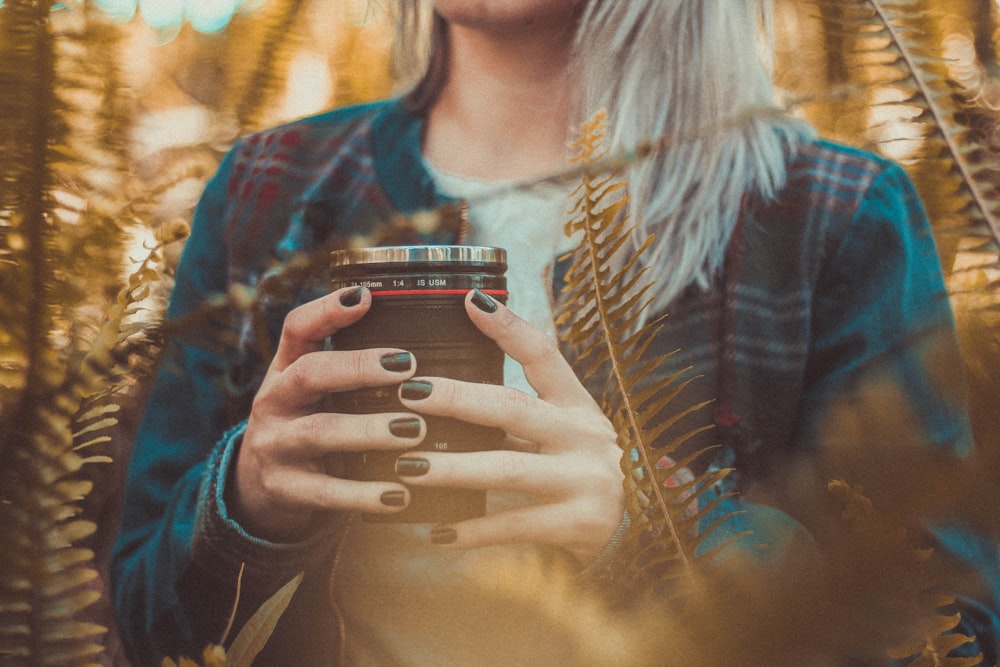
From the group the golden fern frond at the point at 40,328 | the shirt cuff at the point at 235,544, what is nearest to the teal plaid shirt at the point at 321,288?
the shirt cuff at the point at 235,544

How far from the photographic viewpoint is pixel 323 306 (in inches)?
10.1

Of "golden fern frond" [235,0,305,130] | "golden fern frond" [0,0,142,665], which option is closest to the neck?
"golden fern frond" [235,0,305,130]

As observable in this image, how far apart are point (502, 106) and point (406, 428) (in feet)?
0.71

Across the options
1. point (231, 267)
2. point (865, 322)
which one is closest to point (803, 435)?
point (865, 322)

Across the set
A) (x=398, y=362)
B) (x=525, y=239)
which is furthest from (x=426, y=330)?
(x=525, y=239)

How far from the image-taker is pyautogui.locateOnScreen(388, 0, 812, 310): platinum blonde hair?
0.37m

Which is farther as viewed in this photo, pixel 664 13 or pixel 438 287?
pixel 664 13

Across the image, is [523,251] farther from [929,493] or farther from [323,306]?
[929,493]

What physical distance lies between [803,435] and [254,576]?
0.23 m

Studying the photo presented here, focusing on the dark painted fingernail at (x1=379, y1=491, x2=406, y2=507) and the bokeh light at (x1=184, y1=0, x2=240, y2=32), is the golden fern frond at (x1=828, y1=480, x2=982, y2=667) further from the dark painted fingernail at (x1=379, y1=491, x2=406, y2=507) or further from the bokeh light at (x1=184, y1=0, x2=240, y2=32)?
the bokeh light at (x1=184, y1=0, x2=240, y2=32)

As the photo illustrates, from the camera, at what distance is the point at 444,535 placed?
0.26 metres

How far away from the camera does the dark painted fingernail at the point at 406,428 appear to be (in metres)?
0.25

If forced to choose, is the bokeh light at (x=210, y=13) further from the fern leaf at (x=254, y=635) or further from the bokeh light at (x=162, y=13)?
the fern leaf at (x=254, y=635)

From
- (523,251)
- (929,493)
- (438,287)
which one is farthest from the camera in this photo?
(523,251)
